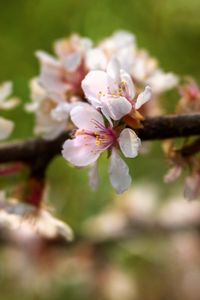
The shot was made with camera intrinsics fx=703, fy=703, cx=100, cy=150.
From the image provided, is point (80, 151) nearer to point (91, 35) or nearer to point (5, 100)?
point (5, 100)

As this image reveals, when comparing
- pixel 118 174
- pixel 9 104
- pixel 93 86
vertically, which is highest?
pixel 9 104

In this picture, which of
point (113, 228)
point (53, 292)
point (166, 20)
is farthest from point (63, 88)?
point (166, 20)

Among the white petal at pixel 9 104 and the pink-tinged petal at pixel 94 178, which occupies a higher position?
the white petal at pixel 9 104

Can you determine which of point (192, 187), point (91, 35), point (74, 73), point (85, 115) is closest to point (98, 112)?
point (85, 115)

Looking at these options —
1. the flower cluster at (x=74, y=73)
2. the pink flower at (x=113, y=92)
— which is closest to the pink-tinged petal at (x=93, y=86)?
the pink flower at (x=113, y=92)

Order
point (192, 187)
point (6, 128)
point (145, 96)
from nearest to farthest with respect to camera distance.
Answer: point (145, 96)
point (192, 187)
point (6, 128)

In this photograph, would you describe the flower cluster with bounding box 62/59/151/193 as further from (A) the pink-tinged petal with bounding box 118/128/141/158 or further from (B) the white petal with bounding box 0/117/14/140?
(B) the white petal with bounding box 0/117/14/140

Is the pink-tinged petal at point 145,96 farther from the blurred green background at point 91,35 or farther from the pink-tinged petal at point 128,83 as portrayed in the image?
the blurred green background at point 91,35
